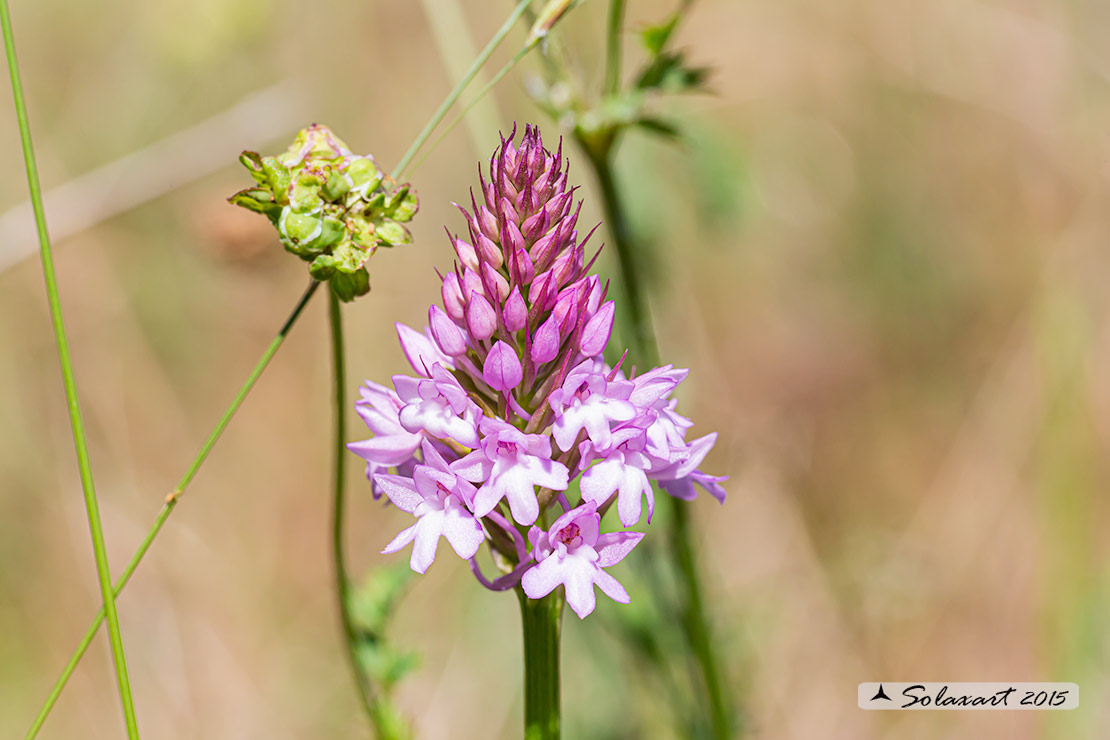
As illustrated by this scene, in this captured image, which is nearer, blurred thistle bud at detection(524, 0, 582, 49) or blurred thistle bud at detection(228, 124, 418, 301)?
blurred thistle bud at detection(228, 124, 418, 301)

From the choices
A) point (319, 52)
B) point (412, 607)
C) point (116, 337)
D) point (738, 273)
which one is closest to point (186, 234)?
point (116, 337)

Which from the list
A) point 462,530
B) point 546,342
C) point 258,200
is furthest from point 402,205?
point 462,530

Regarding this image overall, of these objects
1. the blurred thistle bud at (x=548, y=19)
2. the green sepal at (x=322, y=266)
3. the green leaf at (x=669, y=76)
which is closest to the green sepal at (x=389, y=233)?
the green sepal at (x=322, y=266)

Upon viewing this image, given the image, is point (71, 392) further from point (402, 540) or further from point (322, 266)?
point (402, 540)

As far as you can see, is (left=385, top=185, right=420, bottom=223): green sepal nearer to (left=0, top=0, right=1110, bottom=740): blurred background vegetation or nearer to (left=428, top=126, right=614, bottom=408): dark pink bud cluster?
(left=428, top=126, right=614, bottom=408): dark pink bud cluster

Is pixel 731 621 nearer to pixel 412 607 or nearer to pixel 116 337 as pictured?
pixel 412 607

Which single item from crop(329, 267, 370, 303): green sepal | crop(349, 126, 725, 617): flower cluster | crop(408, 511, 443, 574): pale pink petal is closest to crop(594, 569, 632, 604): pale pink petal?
crop(349, 126, 725, 617): flower cluster

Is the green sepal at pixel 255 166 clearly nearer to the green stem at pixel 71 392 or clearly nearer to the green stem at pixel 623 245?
the green stem at pixel 71 392

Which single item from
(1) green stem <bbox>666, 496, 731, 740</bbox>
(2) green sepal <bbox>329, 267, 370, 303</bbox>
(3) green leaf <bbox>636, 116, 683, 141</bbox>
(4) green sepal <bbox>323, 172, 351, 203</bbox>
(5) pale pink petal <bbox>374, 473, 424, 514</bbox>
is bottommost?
(5) pale pink petal <bbox>374, 473, 424, 514</bbox>
